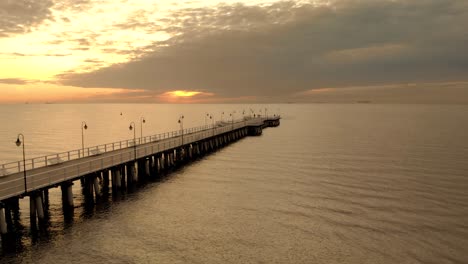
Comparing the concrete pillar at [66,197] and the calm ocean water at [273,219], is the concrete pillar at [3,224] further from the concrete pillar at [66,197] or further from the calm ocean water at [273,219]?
the concrete pillar at [66,197]

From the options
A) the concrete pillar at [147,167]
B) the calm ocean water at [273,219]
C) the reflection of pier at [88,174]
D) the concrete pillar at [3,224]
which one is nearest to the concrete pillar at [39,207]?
the reflection of pier at [88,174]

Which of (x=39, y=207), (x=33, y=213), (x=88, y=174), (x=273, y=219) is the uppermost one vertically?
(x=88, y=174)

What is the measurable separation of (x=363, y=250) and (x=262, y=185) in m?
17.6

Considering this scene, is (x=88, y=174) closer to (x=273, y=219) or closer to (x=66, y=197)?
(x=66, y=197)

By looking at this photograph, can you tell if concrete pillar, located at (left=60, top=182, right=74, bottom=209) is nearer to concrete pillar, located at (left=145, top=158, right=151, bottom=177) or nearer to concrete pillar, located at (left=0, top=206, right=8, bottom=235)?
concrete pillar, located at (left=0, top=206, right=8, bottom=235)

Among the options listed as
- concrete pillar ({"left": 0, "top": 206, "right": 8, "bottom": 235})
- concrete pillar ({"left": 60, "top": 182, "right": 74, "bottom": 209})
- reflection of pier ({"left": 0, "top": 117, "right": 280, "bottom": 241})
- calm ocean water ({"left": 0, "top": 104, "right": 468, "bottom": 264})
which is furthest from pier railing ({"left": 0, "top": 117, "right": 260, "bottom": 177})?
concrete pillar ({"left": 0, "top": 206, "right": 8, "bottom": 235})

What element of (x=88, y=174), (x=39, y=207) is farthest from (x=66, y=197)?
(x=39, y=207)

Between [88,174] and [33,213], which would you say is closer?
[33,213]

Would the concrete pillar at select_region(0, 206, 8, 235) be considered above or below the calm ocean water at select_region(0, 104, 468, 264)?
above

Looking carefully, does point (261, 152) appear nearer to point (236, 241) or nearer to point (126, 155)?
point (126, 155)

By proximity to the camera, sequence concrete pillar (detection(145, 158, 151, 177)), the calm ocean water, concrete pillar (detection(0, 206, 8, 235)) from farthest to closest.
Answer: concrete pillar (detection(145, 158, 151, 177)), concrete pillar (detection(0, 206, 8, 235)), the calm ocean water

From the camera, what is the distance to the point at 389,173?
4625cm

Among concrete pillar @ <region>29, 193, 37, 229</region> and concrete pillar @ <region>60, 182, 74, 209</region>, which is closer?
concrete pillar @ <region>29, 193, 37, 229</region>

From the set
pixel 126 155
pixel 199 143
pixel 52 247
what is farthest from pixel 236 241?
pixel 199 143
